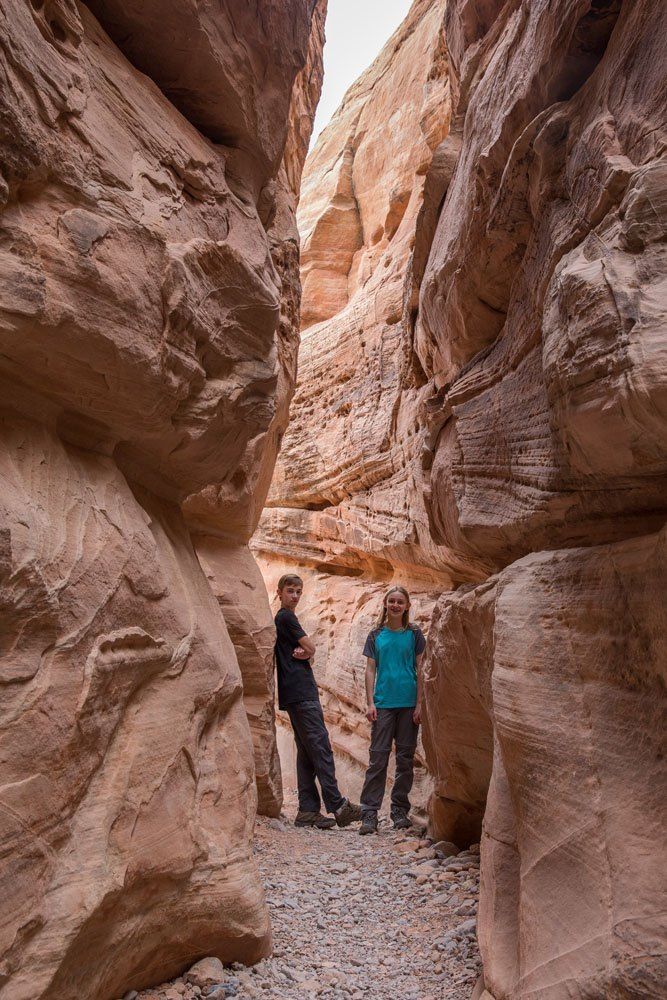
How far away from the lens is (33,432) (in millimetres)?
2764

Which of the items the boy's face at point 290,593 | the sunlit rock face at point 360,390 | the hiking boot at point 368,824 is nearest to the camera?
the hiking boot at point 368,824

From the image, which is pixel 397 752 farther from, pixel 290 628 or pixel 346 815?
pixel 290 628

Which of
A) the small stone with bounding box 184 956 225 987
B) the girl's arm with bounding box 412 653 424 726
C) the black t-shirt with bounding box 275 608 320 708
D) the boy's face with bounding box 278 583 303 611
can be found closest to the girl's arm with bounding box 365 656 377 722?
the girl's arm with bounding box 412 653 424 726

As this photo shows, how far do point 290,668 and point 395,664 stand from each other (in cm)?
106

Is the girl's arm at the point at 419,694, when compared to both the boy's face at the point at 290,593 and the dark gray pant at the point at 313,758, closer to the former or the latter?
the dark gray pant at the point at 313,758

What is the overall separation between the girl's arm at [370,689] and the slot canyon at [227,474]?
1.15m

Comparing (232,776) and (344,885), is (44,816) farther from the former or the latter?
(344,885)

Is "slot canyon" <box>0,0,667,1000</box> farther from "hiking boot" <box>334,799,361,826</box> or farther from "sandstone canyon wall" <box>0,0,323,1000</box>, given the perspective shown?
"hiking boot" <box>334,799,361,826</box>

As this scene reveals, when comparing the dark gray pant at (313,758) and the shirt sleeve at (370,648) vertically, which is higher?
the shirt sleeve at (370,648)

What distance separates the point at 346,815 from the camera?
6418 millimetres

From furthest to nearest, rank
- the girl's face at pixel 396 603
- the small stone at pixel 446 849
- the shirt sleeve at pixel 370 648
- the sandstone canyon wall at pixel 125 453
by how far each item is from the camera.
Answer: the shirt sleeve at pixel 370 648 < the girl's face at pixel 396 603 < the small stone at pixel 446 849 < the sandstone canyon wall at pixel 125 453

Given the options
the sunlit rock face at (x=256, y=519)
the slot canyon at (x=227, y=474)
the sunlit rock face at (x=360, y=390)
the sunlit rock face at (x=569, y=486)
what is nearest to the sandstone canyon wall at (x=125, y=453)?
the slot canyon at (x=227, y=474)

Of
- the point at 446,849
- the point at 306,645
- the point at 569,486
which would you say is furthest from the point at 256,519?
the point at 569,486

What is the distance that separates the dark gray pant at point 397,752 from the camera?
6.32m
